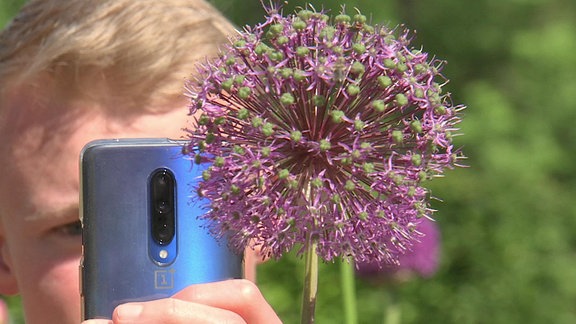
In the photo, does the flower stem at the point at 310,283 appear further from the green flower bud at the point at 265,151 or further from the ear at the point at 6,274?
the ear at the point at 6,274

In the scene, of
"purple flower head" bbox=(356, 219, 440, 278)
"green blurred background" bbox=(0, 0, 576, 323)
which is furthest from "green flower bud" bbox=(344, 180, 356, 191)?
"green blurred background" bbox=(0, 0, 576, 323)

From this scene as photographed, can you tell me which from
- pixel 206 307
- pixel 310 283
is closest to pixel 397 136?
pixel 310 283

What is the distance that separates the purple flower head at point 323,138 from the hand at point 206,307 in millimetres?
101

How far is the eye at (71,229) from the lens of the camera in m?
1.23

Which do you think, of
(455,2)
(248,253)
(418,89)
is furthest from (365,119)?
(455,2)

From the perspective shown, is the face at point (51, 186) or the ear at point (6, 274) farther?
the ear at point (6, 274)

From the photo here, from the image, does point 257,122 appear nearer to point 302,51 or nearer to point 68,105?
point 302,51

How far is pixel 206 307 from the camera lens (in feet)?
2.71

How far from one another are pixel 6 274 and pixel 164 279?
0.57m

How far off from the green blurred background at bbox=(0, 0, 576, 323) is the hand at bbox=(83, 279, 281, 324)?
2.19 m

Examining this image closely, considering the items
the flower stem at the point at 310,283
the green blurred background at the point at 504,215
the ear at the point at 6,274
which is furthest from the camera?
the green blurred background at the point at 504,215

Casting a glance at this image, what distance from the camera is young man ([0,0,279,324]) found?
1.23 metres

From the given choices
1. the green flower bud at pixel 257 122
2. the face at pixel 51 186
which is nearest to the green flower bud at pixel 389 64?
the green flower bud at pixel 257 122

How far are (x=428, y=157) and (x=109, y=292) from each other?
33 centimetres
